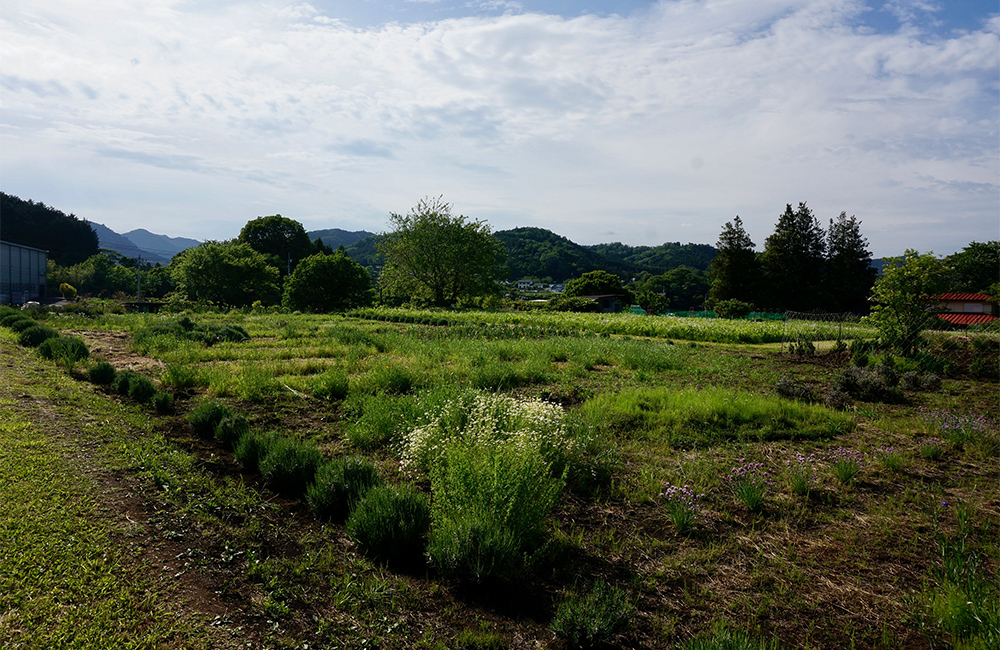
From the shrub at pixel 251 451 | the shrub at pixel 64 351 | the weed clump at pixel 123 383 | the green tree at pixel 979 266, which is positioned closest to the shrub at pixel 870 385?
the shrub at pixel 251 451

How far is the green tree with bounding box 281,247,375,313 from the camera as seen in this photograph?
1443 inches

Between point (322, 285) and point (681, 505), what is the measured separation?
1411 inches

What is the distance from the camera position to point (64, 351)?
11.1 metres

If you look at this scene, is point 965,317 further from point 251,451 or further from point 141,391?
point 141,391

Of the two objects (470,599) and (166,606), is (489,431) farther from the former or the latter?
(166,606)

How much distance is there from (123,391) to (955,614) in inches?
430

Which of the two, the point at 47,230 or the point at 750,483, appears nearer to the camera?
the point at 750,483

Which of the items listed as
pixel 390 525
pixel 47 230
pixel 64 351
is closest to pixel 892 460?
pixel 390 525

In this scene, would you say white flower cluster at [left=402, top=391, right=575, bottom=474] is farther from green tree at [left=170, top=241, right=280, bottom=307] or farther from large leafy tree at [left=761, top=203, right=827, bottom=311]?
large leafy tree at [left=761, top=203, right=827, bottom=311]

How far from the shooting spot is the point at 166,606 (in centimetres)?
318

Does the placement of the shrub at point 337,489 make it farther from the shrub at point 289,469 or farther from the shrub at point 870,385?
the shrub at point 870,385

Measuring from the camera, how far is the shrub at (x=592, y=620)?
2988 mm

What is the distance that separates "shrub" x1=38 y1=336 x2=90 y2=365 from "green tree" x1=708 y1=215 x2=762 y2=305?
5436 cm

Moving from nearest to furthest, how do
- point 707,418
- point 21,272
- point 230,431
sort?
point 230,431, point 707,418, point 21,272
